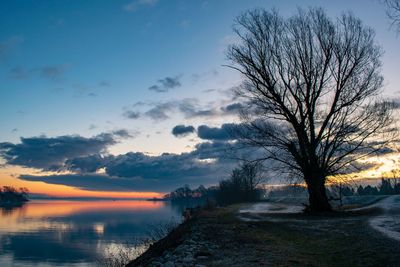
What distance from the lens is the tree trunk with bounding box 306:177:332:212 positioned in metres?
27.0

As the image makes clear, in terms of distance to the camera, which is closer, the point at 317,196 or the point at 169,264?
the point at 169,264

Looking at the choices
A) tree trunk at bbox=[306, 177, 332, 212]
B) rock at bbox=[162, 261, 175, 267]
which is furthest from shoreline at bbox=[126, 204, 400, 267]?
tree trunk at bbox=[306, 177, 332, 212]

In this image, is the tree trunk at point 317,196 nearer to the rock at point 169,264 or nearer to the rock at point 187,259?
the rock at point 187,259

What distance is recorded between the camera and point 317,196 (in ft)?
88.9

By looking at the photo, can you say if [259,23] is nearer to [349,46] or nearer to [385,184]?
[349,46]

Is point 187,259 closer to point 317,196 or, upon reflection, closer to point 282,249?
point 282,249

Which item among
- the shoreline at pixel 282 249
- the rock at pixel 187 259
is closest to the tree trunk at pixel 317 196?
the shoreline at pixel 282 249

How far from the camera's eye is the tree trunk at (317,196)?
27.0 m

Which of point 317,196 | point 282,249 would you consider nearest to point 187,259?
point 282,249

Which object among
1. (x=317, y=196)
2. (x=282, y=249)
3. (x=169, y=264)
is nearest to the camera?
(x=169, y=264)

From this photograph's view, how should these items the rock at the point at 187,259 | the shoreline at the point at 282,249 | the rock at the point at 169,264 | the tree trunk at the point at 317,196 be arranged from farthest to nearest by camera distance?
the tree trunk at the point at 317,196 < the rock at the point at 187,259 < the shoreline at the point at 282,249 < the rock at the point at 169,264

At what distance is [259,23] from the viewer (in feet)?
94.2

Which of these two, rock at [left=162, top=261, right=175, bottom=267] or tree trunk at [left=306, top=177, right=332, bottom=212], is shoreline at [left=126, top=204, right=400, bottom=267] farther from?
tree trunk at [left=306, top=177, right=332, bottom=212]

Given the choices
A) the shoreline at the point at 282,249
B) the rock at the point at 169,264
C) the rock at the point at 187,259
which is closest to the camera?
the rock at the point at 169,264
